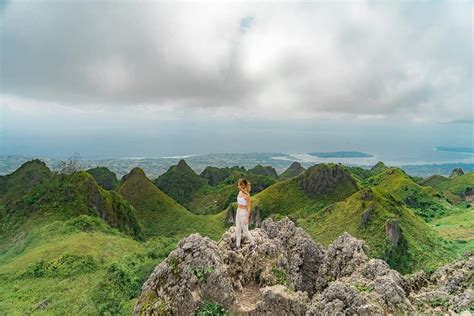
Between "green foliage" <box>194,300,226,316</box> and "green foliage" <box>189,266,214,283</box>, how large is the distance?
0.91m

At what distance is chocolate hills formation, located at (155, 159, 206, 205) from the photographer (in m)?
118

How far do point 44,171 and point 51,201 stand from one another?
38724mm

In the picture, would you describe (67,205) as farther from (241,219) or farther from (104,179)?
(104,179)

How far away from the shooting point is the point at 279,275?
1457cm

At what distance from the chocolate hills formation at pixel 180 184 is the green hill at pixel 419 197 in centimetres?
5823

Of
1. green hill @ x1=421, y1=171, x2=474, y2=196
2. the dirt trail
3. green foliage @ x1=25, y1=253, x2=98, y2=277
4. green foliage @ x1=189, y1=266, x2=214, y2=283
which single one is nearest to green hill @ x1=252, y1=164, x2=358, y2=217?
green hill @ x1=421, y1=171, x2=474, y2=196

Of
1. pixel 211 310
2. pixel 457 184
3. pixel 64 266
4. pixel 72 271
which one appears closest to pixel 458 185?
pixel 457 184

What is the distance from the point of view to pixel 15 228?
160 feet

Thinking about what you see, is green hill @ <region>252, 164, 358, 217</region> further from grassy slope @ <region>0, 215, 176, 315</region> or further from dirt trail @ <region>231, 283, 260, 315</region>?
dirt trail @ <region>231, 283, 260, 315</region>

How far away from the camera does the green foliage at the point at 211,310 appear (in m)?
12.9

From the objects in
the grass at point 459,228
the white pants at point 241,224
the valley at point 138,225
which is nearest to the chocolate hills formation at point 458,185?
the valley at point 138,225

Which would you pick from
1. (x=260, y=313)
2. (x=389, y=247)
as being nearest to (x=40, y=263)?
(x=260, y=313)

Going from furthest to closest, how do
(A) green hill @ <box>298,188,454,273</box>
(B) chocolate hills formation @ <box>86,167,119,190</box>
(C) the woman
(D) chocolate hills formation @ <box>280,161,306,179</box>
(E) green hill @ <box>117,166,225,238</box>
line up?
(D) chocolate hills formation @ <box>280,161,306,179</box> → (B) chocolate hills formation @ <box>86,167,119,190</box> → (E) green hill @ <box>117,166,225,238</box> → (A) green hill @ <box>298,188,454,273</box> → (C) the woman

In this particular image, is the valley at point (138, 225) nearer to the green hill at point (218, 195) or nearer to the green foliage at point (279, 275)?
the green hill at point (218, 195)
